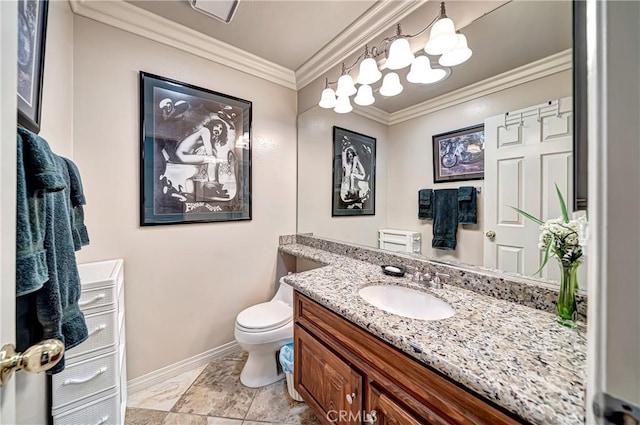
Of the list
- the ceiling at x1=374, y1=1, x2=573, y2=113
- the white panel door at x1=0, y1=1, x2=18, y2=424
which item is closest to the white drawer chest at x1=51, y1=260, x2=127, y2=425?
the white panel door at x1=0, y1=1, x2=18, y2=424

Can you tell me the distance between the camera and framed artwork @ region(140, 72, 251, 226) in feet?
5.14

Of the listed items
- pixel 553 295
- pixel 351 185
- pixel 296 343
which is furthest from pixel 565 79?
pixel 296 343

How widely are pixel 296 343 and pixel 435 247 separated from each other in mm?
979

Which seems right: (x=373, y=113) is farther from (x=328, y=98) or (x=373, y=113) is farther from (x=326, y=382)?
(x=326, y=382)

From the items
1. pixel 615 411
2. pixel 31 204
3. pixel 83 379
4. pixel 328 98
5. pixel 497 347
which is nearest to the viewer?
pixel 615 411

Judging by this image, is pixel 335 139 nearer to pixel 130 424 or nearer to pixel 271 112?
pixel 271 112

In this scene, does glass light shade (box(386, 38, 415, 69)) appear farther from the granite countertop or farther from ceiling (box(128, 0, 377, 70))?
the granite countertop

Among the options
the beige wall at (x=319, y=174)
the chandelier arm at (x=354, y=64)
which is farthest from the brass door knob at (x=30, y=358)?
the chandelier arm at (x=354, y=64)

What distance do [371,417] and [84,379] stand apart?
1.25 m

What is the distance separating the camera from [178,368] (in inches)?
67.4

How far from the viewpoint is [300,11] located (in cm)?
150

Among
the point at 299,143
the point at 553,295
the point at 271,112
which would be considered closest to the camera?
the point at 553,295

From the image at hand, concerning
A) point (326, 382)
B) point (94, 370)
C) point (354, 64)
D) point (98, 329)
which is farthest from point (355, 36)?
point (94, 370)

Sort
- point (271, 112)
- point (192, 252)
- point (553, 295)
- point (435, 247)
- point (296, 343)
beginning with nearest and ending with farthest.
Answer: point (553, 295), point (296, 343), point (435, 247), point (192, 252), point (271, 112)
